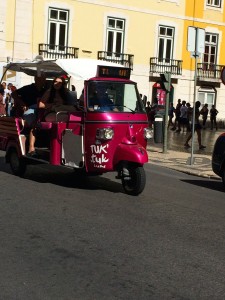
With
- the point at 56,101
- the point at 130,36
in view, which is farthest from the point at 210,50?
the point at 56,101

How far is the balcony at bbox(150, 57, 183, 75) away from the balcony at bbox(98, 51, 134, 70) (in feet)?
5.64

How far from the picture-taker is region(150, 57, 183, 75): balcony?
34.4 metres

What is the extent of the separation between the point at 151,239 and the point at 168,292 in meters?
1.64

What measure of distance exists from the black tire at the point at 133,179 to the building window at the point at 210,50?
97.2 feet


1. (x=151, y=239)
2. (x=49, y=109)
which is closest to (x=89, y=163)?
(x=49, y=109)

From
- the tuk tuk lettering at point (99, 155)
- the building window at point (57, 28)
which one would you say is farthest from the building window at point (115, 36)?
the tuk tuk lettering at point (99, 155)

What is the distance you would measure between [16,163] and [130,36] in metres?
24.6

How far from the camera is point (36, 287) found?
4.36 meters

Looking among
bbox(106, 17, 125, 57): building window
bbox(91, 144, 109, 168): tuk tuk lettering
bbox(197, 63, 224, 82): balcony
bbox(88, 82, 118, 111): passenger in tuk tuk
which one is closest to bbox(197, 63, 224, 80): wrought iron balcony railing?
bbox(197, 63, 224, 82): balcony

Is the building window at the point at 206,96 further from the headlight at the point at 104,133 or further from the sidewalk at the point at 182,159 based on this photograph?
the headlight at the point at 104,133

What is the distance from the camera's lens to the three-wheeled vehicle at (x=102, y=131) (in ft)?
28.5

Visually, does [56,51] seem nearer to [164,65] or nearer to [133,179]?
[164,65]

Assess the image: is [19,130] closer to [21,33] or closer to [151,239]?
[151,239]

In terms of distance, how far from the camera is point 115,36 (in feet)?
108
